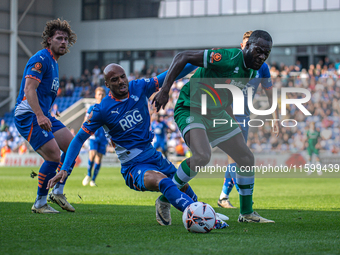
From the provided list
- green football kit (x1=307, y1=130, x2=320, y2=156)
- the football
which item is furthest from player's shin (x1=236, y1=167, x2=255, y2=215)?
green football kit (x1=307, y1=130, x2=320, y2=156)

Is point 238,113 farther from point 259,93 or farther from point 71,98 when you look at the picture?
Result: point 71,98

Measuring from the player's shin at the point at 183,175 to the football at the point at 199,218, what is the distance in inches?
21.3

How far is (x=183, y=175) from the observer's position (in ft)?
17.0

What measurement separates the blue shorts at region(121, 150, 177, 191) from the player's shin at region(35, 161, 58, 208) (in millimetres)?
1631

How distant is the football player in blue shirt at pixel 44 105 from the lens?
6385 millimetres

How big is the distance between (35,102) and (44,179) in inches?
43.0

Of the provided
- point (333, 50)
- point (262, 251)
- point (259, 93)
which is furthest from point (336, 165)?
point (262, 251)

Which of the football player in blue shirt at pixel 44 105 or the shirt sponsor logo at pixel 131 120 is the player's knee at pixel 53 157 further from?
the shirt sponsor logo at pixel 131 120

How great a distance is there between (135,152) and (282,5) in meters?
29.6

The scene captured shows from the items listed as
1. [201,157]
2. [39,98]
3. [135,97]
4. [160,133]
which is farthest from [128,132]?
[160,133]

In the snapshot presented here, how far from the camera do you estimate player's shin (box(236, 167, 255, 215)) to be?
575 centimetres

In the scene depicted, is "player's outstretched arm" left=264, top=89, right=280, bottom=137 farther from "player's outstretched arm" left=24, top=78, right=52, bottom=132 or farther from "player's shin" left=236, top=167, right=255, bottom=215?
"player's outstretched arm" left=24, top=78, right=52, bottom=132

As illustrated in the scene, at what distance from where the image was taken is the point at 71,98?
3312 cm

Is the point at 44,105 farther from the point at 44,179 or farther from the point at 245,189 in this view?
the point at 245,189
